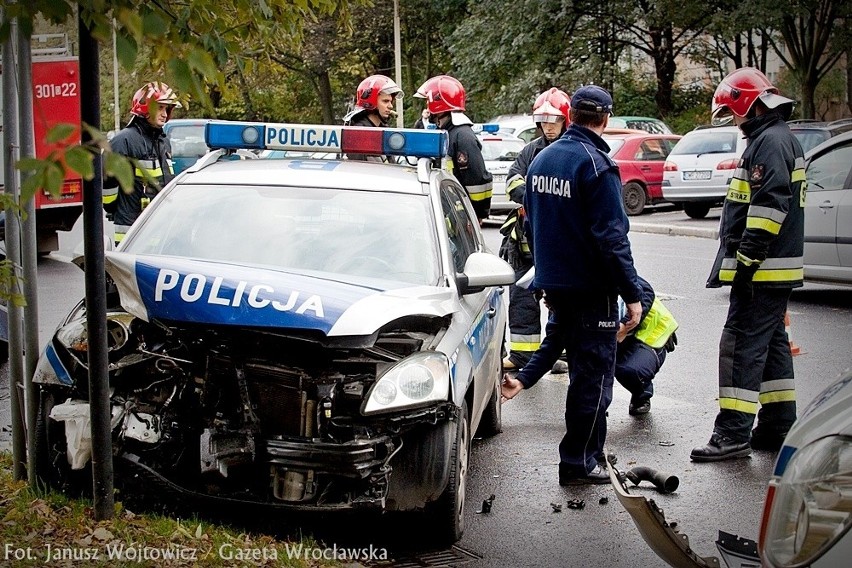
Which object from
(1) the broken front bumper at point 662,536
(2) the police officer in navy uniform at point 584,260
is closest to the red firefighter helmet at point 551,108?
(2) the police officer in navy uniform at point 584,260

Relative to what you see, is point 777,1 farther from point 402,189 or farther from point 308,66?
point 402,189

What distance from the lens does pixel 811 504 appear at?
2.58 m

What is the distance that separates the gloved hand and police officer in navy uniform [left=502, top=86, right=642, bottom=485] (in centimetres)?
73

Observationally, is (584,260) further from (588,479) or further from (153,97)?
(153,97)

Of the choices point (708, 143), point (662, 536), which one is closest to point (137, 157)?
point (662, 536)

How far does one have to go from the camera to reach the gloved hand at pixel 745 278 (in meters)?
5.96

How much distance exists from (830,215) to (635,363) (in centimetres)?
498

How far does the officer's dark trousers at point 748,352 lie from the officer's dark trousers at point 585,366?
805 millimetres

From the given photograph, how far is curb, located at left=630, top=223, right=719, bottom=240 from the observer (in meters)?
18.4

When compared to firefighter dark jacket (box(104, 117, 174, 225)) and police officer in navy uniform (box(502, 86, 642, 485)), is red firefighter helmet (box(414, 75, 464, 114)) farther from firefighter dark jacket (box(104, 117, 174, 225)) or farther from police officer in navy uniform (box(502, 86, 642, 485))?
police officer in navy uniform (box(502, 86, 642, 485))

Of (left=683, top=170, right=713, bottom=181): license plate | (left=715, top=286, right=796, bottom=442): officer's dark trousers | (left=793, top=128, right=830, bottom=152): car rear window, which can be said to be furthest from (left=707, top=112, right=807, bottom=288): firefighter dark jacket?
(left=683, top=170, right=713, bottom=181): license plate

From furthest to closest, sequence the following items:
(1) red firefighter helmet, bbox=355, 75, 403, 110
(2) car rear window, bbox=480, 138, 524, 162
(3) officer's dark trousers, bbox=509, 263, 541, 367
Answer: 1. (2) car rear window, bbox=480, 138, 524, 162
2. (1) red firefighter helmet, bbox=355, 75, 403, 110
3. (3) officer's dark trousers, bbox=509, 263, 541, 367

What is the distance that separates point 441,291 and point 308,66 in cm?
3679

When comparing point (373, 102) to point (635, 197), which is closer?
point (373, 102)
